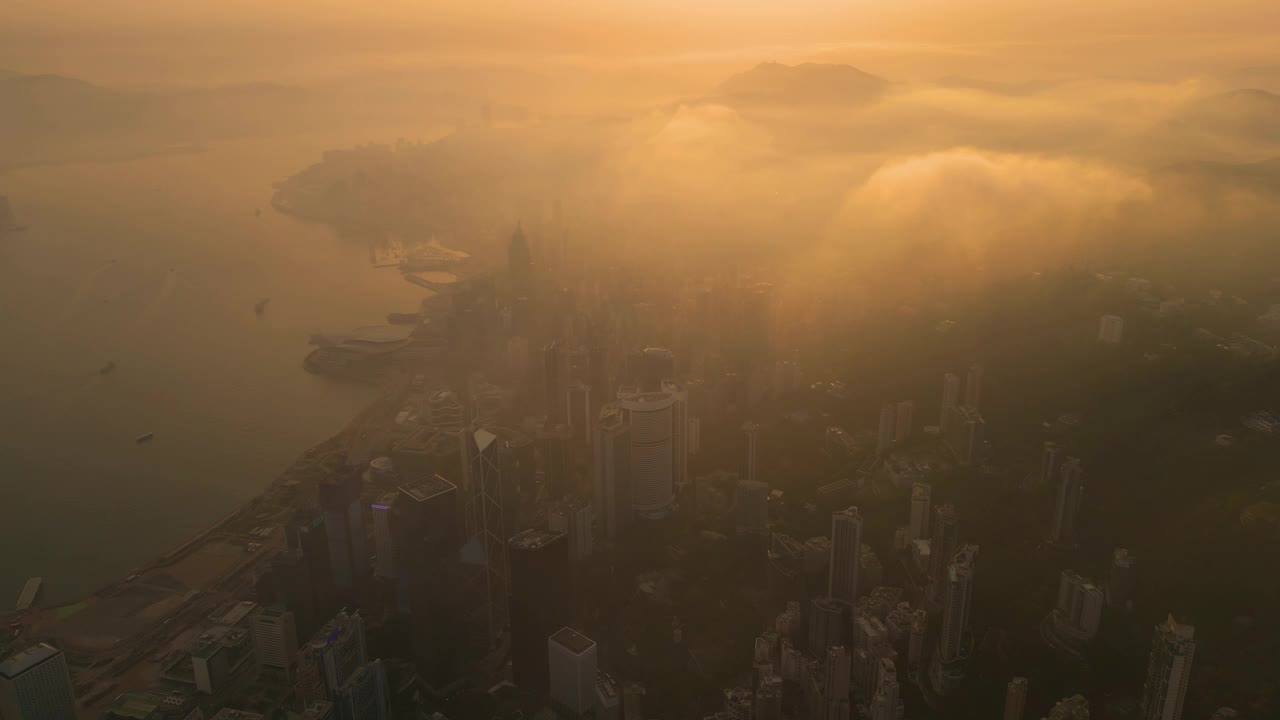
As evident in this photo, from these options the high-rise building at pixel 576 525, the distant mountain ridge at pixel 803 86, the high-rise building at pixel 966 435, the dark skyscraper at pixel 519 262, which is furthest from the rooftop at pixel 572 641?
the distant mountain ridge at pixel 803 86

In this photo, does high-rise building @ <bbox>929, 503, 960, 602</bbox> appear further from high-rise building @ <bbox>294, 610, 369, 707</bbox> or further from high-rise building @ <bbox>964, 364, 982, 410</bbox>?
high-rise building @ <bbox>294, 610, 369, 707</bbox>

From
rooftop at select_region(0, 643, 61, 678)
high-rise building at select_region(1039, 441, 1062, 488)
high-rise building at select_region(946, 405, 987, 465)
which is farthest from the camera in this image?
high-rise building at select_region(946, 405, 987, 465)

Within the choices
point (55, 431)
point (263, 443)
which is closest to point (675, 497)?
point (263, 443)

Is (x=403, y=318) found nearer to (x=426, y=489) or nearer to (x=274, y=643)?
(x=426, y=489)

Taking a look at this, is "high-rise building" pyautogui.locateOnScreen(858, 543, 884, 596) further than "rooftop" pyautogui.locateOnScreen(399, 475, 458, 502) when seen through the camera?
Yes

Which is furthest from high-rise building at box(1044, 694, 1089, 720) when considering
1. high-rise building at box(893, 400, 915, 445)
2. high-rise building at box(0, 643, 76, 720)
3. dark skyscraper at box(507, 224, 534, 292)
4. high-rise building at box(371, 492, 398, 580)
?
dark skyscraper at box(507, 224, 534, 292)

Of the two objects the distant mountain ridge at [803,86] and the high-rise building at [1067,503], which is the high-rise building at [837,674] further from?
the distant mountain ridge at [803,86]

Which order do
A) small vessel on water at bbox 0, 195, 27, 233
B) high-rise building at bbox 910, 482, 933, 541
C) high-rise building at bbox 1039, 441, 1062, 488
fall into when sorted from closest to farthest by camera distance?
high-rise building at bbox 910, 482, 933, 541
high-rise building at bbox 1039, 441, 1062, 488
small vessel on water at bbox 0, 195, 27, 233
